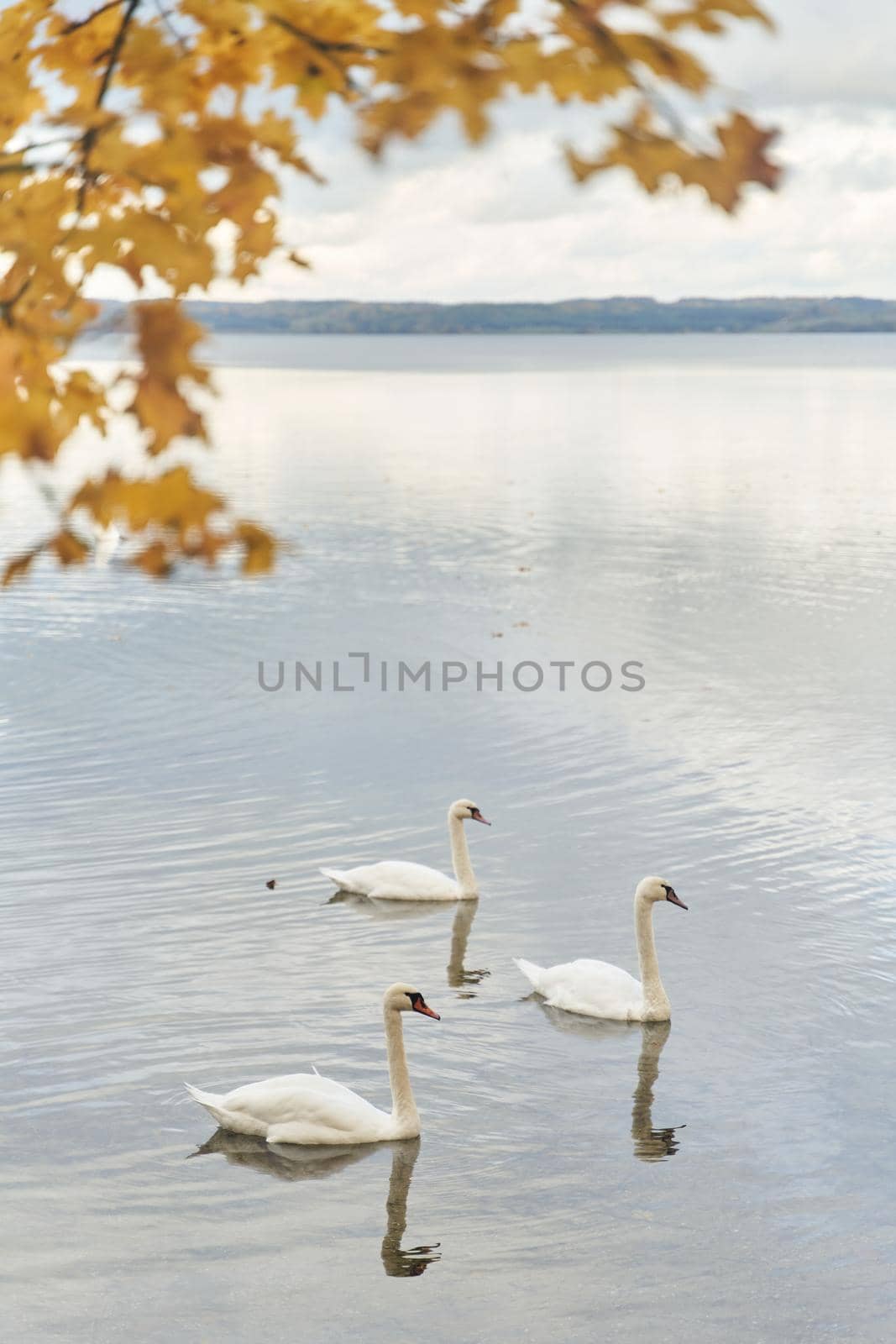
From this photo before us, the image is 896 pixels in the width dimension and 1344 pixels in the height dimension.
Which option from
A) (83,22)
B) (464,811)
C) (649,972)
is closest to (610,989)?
(649,972)

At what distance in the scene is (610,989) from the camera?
12.2 m

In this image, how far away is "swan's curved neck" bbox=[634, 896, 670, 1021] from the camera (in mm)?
12203

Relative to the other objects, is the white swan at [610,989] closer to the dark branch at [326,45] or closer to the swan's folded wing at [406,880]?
the swan's folded wing at [406,880]

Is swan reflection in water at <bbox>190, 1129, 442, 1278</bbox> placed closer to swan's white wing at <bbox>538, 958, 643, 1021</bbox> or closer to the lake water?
the lake water

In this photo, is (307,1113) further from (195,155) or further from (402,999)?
(195,155)

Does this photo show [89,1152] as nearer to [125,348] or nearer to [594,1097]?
[594,1097]

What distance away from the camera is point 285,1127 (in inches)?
405

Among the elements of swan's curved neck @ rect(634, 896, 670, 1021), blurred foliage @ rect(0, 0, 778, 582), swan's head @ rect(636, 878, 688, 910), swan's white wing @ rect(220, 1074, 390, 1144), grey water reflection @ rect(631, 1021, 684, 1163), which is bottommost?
grey water reflection @ rect(631, 1021, 684, 1163)

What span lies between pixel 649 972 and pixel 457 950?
2161 millimetres

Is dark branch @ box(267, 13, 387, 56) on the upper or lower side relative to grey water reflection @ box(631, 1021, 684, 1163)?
upper

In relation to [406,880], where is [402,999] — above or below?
above

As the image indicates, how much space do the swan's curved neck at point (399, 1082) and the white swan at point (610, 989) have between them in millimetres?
1903

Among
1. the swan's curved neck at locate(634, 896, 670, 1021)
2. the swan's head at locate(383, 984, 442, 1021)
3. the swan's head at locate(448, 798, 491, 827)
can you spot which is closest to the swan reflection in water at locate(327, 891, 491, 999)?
the swan's head at locate(448, 798, 491, 827)

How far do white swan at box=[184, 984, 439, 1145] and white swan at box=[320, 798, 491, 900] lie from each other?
3.98 m
